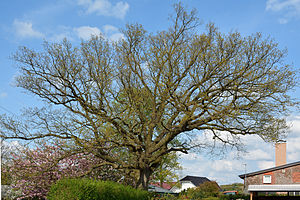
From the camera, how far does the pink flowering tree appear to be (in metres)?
16.0

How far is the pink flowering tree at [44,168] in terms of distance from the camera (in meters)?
16.0

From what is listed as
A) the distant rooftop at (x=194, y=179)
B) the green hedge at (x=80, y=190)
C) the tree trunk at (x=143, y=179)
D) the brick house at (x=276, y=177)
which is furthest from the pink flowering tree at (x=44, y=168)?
the distant rooftop at (x=194, y=179)

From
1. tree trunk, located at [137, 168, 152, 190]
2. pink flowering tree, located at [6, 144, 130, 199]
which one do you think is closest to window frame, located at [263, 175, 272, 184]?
pink flowering tree, located at [6, 144, 130, 199]

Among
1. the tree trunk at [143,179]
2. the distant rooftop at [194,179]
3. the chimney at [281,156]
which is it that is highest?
the chimney at [281,156]

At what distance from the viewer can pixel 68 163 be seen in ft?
59.6

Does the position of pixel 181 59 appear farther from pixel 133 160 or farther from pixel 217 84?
pixel 133 160

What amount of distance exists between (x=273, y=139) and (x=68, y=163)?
1115 cm

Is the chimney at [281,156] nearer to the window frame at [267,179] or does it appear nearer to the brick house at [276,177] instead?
the brick house at [276,177]

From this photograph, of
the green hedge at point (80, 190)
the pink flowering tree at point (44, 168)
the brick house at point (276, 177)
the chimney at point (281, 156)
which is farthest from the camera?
the chimney at point (281, 156)

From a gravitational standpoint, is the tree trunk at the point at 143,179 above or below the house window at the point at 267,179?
above

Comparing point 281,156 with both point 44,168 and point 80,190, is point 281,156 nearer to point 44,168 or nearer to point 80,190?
point 44,168

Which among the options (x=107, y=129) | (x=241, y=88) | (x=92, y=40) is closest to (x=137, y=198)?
(x=107, y=129)

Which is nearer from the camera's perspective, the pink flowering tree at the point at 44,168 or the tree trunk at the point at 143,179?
the pink flowering tree at the point at 44,168

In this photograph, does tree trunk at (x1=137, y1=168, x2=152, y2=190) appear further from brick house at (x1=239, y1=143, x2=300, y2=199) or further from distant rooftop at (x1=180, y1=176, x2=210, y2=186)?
distant rooftop at (x1=180, y1=176, x2=210, y2=186)
